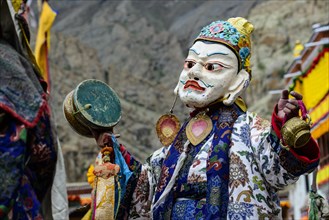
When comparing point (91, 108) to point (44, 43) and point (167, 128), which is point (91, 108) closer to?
point (167, 128)

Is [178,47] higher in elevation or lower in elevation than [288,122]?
higher

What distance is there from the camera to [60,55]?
222 ft

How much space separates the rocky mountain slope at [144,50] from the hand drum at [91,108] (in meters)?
43.2

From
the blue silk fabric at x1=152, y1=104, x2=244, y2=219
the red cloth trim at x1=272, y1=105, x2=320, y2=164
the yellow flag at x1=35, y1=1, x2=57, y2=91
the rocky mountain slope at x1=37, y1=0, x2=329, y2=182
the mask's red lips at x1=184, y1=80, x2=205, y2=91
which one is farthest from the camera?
the rocky mountain slope at x1=37, y1=0, x2=329, y2=182

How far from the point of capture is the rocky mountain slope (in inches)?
2285

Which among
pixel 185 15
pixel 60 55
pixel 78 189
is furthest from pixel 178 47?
pixel 78 189

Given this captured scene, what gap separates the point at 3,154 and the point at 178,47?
73667 mm

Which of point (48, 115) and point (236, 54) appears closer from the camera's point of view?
point (48, 115)

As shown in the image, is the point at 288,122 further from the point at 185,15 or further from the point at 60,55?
the point at 185,15

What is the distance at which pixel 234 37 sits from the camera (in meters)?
4.64

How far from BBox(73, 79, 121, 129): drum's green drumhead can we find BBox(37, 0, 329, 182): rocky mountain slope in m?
43.2

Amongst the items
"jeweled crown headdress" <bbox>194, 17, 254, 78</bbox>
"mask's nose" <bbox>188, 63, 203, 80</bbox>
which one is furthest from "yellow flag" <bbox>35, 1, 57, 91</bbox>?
"mask's nose" <bbox>188, 63, 203, 80</bbox>

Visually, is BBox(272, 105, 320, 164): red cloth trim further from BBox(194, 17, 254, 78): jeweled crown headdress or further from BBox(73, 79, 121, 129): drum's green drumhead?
BBox(73, 79, 121, 129): drum's green drumhead

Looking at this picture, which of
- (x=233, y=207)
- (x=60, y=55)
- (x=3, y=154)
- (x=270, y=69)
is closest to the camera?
(x=3, y=154)
